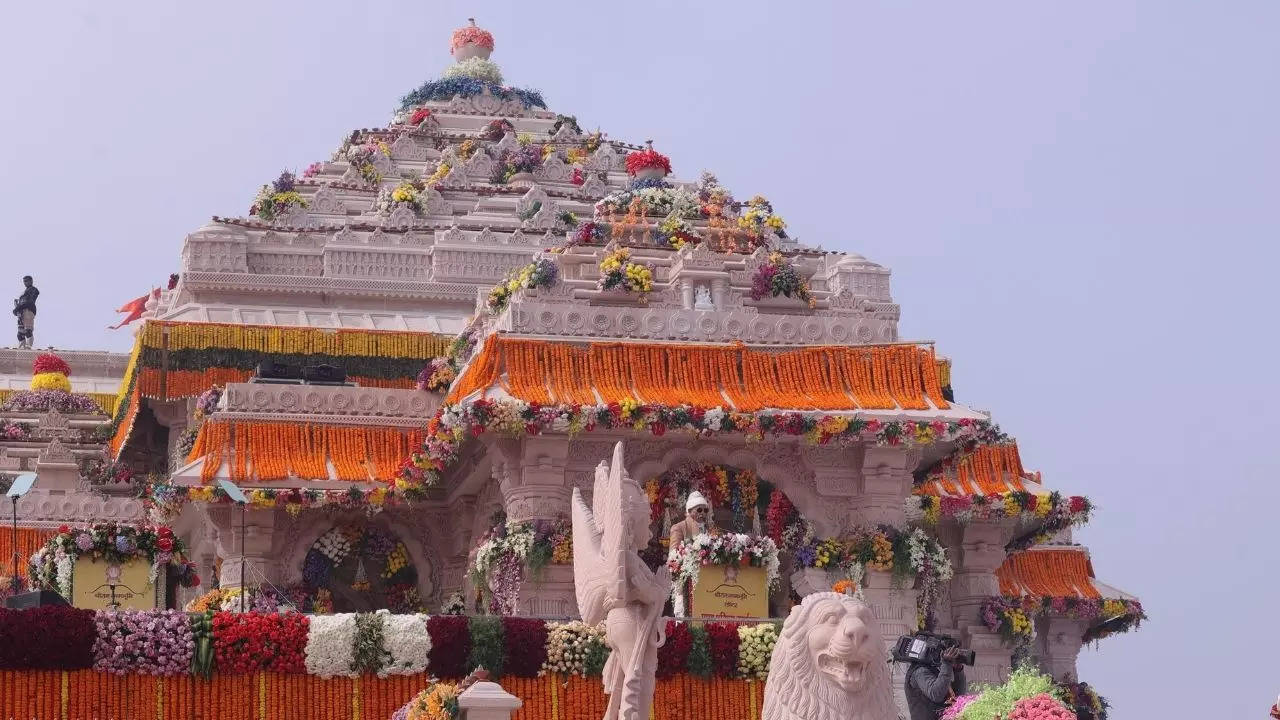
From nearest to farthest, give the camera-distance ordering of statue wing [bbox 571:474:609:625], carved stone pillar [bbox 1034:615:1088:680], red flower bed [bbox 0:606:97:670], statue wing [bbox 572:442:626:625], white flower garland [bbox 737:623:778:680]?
1. statue wing [bbox 572:442:626:625]
2. statue wing [bbox 571:474:609:625]
3. red flower bed [bbox 0:606:97:670]
4. white flower garland [bbox 737:623:778:680]
5. carved stone pillar [bbox 1034:615:1088:680]

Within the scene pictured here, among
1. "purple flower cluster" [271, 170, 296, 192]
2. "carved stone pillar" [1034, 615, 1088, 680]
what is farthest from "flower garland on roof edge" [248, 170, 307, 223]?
"carved stone pillar" [1034, 615, 1088, 680]

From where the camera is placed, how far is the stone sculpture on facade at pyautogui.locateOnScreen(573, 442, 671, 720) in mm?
17547

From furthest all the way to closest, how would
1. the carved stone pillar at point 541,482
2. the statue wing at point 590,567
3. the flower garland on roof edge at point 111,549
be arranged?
the carved stone pillar at point 541,482
the flower garland on roof edge at point 111,549
the statue wing at point 590,567

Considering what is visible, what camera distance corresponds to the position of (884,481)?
29781 mm

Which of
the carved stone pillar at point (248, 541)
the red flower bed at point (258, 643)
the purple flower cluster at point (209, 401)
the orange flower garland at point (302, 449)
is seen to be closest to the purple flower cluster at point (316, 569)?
the carved stone pillar at point (248, 541)

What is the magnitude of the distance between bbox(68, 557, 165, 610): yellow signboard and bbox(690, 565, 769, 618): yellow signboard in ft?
21.1

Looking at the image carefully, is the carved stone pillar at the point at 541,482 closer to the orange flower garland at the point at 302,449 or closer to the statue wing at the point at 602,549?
the orange flower garland at the point at 302,449

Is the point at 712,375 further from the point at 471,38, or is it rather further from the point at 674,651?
the point at 471,38

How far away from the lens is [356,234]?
141 ft

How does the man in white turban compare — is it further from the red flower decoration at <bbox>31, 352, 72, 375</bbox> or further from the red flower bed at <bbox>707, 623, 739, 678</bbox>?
the red flower decoration at <bbox>31, 352, 72, 375</bbox>

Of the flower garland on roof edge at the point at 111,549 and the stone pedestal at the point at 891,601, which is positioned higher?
the flower garland on roof edge at the point at 111,549

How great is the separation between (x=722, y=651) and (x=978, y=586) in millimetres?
10258

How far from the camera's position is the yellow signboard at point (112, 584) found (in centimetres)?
2717

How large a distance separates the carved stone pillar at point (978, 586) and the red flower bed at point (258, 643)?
13.8 m
